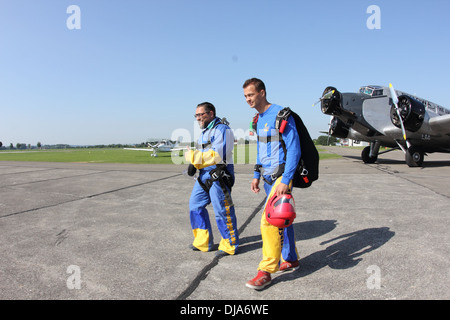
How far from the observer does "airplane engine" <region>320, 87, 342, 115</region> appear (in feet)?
45.0

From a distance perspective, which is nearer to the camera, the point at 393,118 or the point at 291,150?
the point at 291,150

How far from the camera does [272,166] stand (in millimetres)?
2863

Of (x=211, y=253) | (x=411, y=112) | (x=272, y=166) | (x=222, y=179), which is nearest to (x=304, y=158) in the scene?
(x=272, y=166)

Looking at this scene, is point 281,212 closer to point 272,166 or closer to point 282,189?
point 282,189

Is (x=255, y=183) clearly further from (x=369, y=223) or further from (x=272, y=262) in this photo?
(x=369, y=223)

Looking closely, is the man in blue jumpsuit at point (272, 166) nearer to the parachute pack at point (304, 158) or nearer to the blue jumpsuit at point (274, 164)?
the blue jumpsuit at point (274, 164)

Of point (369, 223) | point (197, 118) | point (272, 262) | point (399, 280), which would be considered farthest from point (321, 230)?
point (197, 118)

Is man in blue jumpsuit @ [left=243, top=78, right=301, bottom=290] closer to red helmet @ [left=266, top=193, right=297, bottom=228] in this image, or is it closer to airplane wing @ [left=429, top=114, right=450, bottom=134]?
red helmet @ [left=266, top=193, right=297, bottom=228]

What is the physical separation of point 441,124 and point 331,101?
214 inches

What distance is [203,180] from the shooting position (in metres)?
3.53

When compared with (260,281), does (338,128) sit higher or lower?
higher

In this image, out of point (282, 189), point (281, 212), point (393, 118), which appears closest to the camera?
point (281, 212)

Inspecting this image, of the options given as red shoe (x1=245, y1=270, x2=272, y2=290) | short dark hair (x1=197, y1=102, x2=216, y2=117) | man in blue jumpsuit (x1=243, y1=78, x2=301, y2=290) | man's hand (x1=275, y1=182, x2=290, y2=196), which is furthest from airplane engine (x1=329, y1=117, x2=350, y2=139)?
red shoe (x1=245, y1=270, x2=272, y2=290)
